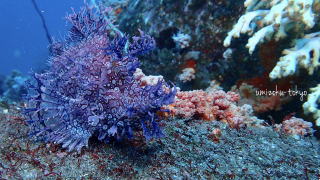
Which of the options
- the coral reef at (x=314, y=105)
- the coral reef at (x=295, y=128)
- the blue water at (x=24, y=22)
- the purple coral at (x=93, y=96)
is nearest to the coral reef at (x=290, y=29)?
the coral reef at (x=314, y=105)

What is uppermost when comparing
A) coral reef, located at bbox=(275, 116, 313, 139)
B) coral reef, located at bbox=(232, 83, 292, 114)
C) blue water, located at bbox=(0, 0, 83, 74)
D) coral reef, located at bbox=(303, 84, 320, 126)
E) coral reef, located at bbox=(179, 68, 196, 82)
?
blue water, located at bbox=(0, 0, 83, 74)

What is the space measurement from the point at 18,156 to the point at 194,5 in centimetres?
421

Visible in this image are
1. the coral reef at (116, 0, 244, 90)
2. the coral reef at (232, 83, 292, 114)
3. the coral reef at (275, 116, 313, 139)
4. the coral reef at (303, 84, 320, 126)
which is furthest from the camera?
the coral reef at (116, 0, 244, 90)

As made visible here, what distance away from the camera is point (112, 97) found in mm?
2393

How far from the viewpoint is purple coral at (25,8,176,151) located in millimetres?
2312

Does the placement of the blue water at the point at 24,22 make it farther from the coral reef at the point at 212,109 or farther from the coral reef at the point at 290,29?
the coral reef at the point at 212,109

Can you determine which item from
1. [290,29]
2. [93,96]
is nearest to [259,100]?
[290,29]

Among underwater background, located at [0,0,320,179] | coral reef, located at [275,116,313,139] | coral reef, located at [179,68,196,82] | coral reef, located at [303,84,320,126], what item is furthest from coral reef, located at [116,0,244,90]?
coral reef, located at [275,116,313,139]

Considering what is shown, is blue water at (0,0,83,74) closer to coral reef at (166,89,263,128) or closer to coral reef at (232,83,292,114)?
coral reef at (232,83,292,114)

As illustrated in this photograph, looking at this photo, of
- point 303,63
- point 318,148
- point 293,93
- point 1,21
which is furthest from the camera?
point 1,21

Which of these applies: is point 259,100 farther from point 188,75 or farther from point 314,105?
point 188,75

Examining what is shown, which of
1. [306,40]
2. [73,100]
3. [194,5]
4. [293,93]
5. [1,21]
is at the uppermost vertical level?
[1,21]

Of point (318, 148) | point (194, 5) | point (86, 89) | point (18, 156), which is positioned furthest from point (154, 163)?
point (194, 5)

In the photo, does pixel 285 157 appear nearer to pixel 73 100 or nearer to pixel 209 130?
pixel 209 130
